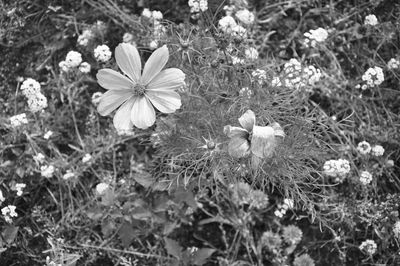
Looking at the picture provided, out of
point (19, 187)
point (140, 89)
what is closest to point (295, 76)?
point (140, 89)

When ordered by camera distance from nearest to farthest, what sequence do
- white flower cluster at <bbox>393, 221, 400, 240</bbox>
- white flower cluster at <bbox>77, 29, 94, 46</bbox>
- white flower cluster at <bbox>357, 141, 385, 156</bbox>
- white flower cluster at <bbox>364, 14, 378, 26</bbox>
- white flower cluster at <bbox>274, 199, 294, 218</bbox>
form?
white flower cluster at <bbox>274, 199, 294, 218</bbox> < white flower cluster at <bbox>393, 221, 400, 240</bbox> < white flower cluster at <bbox>357, 141, 385, 156</bbox> < white flower cluster at <bbox>364, 14, 378, 26</bbox> < white flower cluster at <bbox>77, 29, 94, 46</bbox>

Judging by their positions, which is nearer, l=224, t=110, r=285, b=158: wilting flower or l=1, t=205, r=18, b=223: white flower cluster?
l=224, t=110, r=285, b=158: wilting flower

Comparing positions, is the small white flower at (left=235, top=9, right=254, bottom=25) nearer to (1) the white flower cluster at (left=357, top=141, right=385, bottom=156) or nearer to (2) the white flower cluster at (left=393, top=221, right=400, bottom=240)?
(1) the white flower cluster at (left=357, top=141, right=385, bottom=156)

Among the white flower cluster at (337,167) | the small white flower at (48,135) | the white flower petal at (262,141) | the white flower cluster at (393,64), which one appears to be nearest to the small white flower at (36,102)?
the small white flower at (48,135)

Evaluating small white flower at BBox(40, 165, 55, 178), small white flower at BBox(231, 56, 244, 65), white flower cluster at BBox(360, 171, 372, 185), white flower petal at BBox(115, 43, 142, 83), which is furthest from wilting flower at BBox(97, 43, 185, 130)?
white flower cluster at BBox(360, 171, 372, 185)

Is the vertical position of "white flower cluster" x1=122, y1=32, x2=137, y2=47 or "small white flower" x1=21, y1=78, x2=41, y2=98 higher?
"white flower cluster" x1=122, y1=32, x2=137, y2=47

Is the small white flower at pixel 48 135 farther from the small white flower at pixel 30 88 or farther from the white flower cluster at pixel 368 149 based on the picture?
the white flower cluster at pixel 368 149
